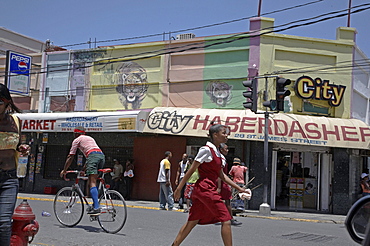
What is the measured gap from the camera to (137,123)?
17.4 m

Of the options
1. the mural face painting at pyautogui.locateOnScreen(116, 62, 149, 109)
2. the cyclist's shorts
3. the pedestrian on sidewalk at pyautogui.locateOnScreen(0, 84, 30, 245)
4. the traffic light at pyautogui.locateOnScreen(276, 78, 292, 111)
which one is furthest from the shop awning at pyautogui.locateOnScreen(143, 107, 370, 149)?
the pedestrian on sidewalk at pyautogui.locateOnScreen(0, 84, 30, 245)

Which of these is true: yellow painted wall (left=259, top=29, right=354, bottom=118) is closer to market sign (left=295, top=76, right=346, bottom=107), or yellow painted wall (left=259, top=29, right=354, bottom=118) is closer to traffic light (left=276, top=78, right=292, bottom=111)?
market sign (left=295, top=76, right=346, bottom=107)

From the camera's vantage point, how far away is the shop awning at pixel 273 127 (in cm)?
1664

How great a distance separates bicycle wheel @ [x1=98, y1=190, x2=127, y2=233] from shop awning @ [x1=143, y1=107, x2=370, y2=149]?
879cm

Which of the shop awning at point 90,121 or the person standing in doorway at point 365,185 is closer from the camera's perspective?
the person standing in doorway at point 365,185

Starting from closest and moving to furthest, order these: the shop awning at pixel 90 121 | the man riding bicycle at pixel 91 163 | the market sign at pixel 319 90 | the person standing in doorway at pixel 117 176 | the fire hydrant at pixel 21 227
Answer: the fire hydrant at pixel 21 227 < the man riding bicycle at pixel 91 163 < the shop awning at pixel 90 121 < the market sign at pixel 319 90 < the person standing in doorway at pixel 117 176

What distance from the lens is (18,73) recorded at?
21906 mm

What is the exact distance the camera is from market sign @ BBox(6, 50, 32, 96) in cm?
2172

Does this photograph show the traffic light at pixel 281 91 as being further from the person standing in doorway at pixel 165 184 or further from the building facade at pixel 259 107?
the person standing in doorway at pixel 165 184

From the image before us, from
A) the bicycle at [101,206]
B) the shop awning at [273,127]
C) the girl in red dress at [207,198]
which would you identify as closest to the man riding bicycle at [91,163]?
the bicycle at [101,206]

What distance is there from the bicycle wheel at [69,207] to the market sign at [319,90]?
11.3m

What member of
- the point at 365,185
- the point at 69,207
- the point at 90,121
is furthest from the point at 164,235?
the point at 90,121

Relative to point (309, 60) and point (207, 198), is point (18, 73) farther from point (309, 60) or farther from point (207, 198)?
point (207, 198)

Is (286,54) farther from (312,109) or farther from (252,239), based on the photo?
(252,239)
